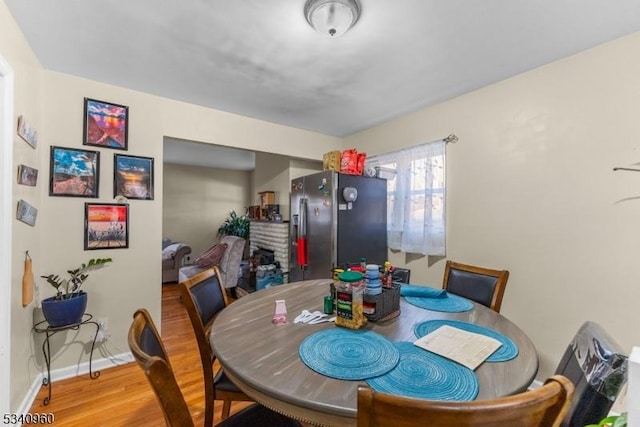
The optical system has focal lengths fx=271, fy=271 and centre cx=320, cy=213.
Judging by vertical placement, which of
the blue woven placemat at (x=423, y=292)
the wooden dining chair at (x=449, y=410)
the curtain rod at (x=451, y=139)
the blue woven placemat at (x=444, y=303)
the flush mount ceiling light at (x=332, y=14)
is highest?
the flush mount ceiling light at (x=332, y=14)

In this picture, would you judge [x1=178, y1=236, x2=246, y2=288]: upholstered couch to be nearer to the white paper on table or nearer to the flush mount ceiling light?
the flush mount ceiling light

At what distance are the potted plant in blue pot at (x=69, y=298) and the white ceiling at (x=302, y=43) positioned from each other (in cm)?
154

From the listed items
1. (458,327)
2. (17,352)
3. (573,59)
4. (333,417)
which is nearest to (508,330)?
(458,327)

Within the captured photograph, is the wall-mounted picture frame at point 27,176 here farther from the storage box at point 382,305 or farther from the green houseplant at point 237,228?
the green houseplant at point 237,228

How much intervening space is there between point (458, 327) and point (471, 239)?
1.50m

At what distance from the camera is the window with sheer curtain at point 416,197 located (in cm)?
265

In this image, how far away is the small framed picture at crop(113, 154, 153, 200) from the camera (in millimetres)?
2303

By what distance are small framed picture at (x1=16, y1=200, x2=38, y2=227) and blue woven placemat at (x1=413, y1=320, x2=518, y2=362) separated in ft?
7.69

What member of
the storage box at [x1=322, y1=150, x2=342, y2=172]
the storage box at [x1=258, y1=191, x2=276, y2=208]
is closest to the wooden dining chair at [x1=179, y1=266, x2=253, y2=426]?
the storage box at [x1=322, y1=150, x2=342, y2=172]

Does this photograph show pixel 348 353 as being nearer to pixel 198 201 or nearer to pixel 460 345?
pixel 460 345

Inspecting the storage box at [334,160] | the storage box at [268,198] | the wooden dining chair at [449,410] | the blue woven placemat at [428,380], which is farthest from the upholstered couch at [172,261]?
the wooden dining chair at [449,410]

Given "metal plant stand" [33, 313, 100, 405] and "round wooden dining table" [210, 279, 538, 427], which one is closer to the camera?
"round wooden dining table" [210, 279, 538, 427]

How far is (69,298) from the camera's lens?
1930 millimetres

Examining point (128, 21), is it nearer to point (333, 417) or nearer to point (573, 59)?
point (333, 417)
